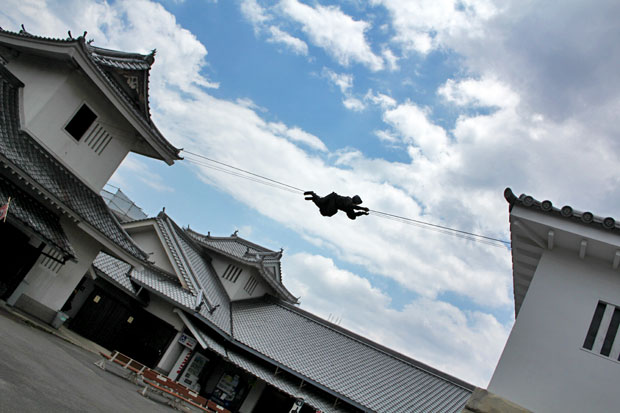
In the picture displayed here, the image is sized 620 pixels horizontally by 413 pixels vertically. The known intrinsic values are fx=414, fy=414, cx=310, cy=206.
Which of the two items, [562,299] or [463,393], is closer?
[562,299]

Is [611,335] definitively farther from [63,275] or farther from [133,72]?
[133,72]

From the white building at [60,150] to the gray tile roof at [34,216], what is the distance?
42 mm

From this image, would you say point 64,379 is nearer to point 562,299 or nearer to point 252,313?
point 562,299

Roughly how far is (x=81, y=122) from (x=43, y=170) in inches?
115

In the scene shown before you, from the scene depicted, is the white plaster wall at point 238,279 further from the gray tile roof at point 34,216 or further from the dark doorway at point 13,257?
the gray tile roof at point 34,216

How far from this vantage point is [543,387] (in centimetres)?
768

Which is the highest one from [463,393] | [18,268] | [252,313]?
[463,393]

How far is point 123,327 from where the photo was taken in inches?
839

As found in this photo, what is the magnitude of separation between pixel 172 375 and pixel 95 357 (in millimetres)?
5419

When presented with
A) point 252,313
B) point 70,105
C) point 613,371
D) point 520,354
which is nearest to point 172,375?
point 252,313

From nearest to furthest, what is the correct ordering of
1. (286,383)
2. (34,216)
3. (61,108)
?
(34,216) < (61,108) < (286,383)

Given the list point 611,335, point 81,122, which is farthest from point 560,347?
point 81,122

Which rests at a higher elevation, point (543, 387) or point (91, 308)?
Answer: point (543, 387)

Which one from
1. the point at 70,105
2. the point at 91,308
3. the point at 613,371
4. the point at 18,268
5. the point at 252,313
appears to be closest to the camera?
the point at 613,371
